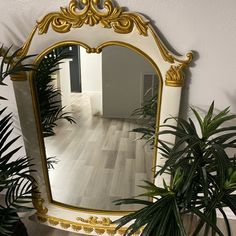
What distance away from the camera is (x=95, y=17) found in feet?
3.56

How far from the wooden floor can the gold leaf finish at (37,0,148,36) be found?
1.33 feet

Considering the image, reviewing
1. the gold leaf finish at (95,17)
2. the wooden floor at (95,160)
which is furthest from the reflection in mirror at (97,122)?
the gold leaf finish at (95,17)

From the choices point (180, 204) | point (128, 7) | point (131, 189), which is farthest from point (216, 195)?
point (128, 7)

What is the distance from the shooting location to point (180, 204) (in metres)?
0.95

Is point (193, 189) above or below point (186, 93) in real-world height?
below

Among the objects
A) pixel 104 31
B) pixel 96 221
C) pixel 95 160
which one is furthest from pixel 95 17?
pixel 96 221

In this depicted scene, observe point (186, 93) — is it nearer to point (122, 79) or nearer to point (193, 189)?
point (122, 79)

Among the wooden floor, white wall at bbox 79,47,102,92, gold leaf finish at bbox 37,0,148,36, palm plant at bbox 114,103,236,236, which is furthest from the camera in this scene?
the wooden floor

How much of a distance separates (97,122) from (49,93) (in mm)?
320

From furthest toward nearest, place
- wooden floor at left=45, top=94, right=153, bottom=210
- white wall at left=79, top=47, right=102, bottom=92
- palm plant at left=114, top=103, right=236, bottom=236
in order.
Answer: wooden floor at left=45, top=94, right=153, bottom=210, white wall at left=79, top=47, right=102, bottom=92, palm plant at left=114, top=103, right=236, bottom=236

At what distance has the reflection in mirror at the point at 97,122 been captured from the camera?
A: 123 cm

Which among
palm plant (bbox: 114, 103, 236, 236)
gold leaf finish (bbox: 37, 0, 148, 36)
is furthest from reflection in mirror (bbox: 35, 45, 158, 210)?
palm plant (bbox: 114, 103, 236, 236)

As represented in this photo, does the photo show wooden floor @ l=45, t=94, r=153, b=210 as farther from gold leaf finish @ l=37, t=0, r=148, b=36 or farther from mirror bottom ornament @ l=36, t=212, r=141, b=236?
gold leaf finish @ l=37, t=0, r=148, b=36

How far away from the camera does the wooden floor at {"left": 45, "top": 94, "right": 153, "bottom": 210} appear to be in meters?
1.35
